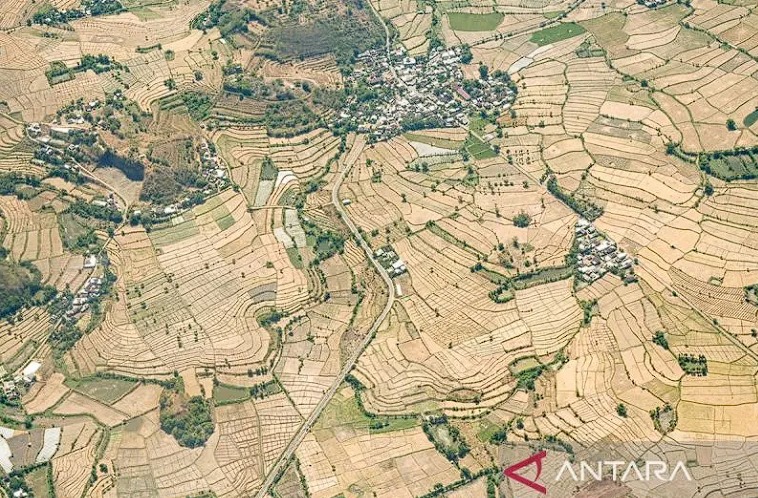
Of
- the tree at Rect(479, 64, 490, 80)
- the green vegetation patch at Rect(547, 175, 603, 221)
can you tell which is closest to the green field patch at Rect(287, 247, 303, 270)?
the green vegetation patch at Rect(547, 175, 603, 221)

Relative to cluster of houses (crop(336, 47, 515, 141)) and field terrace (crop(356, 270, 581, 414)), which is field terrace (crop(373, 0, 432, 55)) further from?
field terrace (crop(356, 270, 581, 414))

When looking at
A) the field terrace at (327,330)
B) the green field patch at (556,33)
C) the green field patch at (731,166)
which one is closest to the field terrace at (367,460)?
the field terrace at (327,330)

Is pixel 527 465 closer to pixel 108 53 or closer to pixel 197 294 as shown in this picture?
pixel 197 294

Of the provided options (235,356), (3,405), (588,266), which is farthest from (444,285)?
(3,405)

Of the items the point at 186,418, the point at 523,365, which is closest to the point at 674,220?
the point at 523,365

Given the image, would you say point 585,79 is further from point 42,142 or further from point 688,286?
point 42,142
